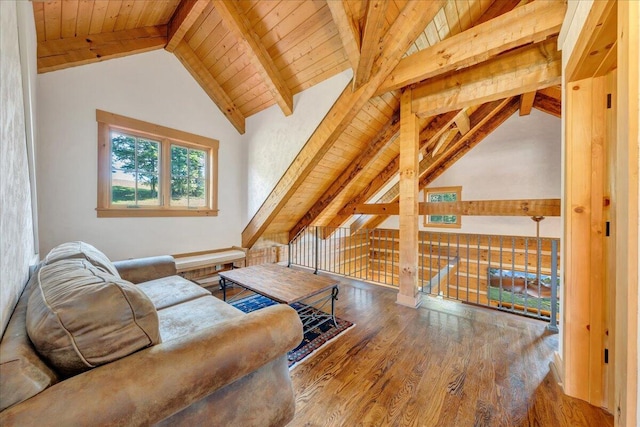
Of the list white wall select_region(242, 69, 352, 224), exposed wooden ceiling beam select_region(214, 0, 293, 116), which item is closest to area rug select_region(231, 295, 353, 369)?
white wall select_region(242, 69, 352, 224)

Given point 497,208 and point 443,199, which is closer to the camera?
point 497,208

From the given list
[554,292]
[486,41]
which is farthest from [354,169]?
[554,292]

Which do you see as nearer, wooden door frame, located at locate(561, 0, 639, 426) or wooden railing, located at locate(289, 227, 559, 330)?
A: wooden door frame, located at locate(561, 0, 639, 426)

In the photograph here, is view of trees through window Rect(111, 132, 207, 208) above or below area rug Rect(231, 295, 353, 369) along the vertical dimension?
above

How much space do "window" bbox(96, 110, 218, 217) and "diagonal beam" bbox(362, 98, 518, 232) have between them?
3913 millimetres

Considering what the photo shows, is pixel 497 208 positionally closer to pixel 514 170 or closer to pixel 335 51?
pixel 335 51

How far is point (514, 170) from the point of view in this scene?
4.88 meters

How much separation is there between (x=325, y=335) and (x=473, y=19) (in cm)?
346

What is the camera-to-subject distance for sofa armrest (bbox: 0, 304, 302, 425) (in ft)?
2.07

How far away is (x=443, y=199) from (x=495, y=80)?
3.84 meters

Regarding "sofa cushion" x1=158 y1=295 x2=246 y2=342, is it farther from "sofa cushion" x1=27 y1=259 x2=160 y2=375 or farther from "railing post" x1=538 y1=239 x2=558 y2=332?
"railing post" x1=538 y1=239 x2=558 y2=332

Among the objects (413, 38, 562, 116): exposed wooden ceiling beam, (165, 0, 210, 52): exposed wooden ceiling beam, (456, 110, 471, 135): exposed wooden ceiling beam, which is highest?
(165, 0, 210, 52): exposed wooden ceiling beam

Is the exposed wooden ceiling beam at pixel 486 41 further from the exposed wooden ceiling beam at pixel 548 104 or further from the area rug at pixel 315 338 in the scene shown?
the exposed wooden ceiling beam at pixel 548 104

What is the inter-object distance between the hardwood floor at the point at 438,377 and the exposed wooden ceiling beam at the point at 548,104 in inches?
148
